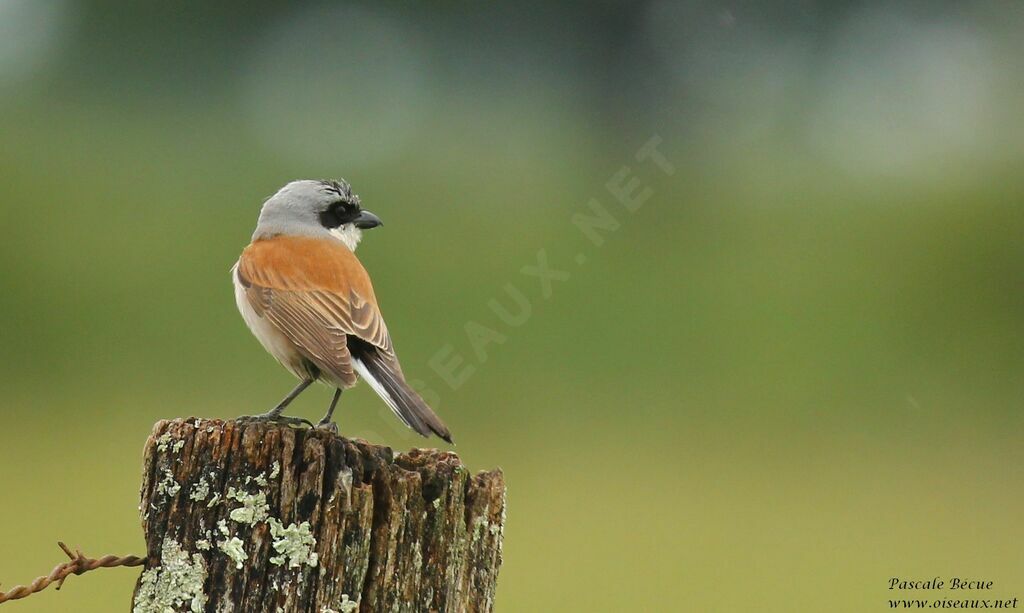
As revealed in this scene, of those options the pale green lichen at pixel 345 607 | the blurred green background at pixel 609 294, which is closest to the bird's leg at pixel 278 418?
the pale green lichen at pixel 345 607

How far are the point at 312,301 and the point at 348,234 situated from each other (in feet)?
2.79

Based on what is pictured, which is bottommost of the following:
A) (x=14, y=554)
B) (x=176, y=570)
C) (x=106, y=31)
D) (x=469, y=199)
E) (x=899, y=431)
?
(x=176, y=570)

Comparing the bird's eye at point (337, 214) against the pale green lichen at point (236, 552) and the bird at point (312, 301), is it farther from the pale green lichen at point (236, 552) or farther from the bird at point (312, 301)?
the pale green lichen at point (236, 552)

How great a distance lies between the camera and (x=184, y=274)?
429 inches

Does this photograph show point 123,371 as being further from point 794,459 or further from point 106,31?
point 106,31

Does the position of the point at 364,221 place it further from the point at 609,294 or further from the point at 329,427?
the point at 609,294

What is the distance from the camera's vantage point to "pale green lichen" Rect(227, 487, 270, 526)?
9.25 ft

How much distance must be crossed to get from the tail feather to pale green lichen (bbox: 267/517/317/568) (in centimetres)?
76

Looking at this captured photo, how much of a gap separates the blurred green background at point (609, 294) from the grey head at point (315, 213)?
2.48 metres

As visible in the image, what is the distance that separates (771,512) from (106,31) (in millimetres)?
13901

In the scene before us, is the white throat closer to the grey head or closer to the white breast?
the grey head

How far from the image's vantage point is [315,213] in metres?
5.39

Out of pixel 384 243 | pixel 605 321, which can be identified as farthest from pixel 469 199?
pixel 605 321

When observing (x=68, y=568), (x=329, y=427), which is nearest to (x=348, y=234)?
(x=329, y=427)
